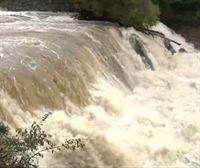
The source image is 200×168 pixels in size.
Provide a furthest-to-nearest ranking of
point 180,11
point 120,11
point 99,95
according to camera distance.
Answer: point 180,11 → point 120,11 → point 99,95

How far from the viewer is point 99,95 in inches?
416

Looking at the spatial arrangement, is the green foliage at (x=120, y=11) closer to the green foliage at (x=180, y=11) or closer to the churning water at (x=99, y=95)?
the churning water at (x=99, y=95)

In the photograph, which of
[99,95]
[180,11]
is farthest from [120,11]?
[99,95]

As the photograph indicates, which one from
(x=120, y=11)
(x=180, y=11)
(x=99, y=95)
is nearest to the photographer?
(x=99, y=95)

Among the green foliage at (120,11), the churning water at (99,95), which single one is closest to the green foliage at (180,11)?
the green foliage at (120,11)

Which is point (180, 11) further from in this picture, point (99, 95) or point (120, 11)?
point (99, 95)

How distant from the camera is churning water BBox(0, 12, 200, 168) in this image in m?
8.39

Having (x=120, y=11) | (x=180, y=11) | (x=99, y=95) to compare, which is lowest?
(x=99, y=95)

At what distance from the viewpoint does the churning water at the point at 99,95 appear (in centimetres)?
839

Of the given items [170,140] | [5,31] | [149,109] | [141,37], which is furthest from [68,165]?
[141,37]

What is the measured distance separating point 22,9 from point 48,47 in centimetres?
1087

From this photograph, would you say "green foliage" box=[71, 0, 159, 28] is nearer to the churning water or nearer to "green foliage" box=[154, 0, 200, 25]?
the churning water

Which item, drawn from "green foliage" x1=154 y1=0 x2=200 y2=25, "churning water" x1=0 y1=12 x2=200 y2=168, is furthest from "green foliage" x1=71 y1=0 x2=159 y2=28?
"green foliage" x1=154 y1=0 x2=200 y2=25

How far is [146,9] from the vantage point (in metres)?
17.7
